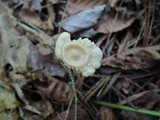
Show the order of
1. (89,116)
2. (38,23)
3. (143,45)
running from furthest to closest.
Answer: (38,23)
(143,45)
(89,116)

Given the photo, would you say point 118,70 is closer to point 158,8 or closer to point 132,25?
point 132,25

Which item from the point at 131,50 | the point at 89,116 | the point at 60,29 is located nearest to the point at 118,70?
the point at 131,50

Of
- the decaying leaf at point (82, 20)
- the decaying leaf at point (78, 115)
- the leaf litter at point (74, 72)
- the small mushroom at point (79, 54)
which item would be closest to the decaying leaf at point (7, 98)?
the leaf litter at point (74, 72)

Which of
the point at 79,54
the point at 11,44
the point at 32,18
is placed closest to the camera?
the point at 79,54

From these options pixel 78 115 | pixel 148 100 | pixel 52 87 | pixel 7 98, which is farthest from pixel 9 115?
pixel 148 100

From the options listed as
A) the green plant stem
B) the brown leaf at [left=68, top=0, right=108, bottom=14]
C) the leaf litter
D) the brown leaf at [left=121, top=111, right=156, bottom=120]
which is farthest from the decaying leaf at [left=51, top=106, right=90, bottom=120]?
the brown leaf at [left=68, top=0, right=108, bottom=14]

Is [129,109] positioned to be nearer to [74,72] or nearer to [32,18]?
[74,72]

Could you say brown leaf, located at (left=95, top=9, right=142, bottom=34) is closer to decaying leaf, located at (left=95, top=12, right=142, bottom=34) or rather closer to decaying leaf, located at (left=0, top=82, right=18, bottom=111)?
decaying leaf, located at (left=95, top=12, right=142, bottom=34)
